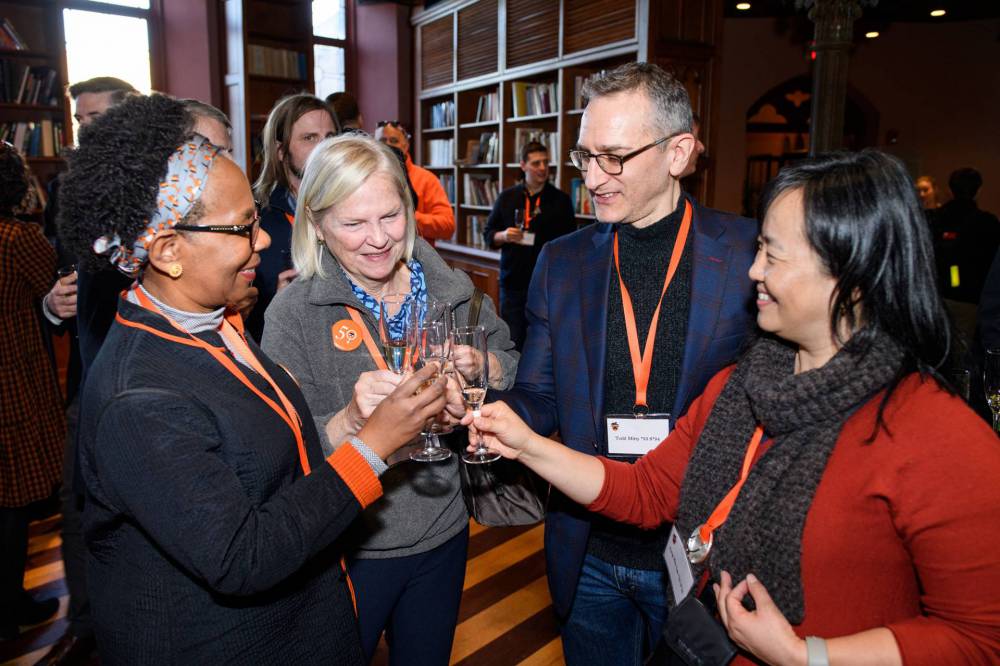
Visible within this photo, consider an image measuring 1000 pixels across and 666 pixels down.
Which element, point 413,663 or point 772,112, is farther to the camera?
point 772,112

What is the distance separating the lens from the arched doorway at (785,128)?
8930mm

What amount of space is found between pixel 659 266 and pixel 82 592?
2.49 metres

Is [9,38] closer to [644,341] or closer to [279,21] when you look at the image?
[279,21]

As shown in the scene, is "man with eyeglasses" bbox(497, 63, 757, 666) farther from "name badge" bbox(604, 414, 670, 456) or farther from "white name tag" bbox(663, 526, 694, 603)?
"white name tag" bbox(663, 526, 694, 603)

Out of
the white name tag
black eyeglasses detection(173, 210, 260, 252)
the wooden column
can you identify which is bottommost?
the white name tag

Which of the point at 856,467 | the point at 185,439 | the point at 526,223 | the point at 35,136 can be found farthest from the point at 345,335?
the point at 35,136

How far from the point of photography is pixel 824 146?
527 cm

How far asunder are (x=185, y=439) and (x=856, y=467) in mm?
1070

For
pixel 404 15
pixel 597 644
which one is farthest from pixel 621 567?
pixel 404 15

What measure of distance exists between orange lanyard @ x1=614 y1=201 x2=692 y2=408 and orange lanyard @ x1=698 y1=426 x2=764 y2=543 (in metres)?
0.40

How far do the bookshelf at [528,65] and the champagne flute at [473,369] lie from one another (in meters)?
4.36

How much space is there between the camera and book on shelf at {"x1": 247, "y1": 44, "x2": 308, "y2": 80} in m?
7.38

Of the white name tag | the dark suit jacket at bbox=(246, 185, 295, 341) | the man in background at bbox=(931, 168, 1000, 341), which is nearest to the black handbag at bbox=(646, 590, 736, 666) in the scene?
the white name tag

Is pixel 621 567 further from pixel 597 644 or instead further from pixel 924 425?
pixel 924 425
